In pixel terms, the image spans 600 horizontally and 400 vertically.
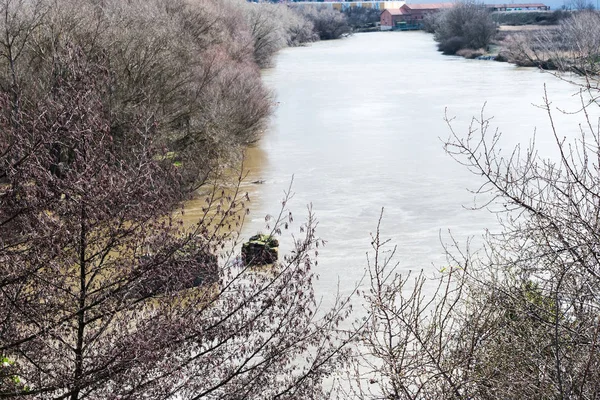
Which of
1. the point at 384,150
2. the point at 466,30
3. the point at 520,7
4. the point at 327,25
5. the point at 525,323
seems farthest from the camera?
the point at 520,7

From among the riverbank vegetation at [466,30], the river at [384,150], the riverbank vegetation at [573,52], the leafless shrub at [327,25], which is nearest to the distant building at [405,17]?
the leafless shrub at [327,25]

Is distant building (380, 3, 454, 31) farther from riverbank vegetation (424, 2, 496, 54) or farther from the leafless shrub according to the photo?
riverbank vegetation (424, 2, 496, 54)

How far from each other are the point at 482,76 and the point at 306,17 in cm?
4901

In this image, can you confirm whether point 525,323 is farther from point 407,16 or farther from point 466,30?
point 407,16

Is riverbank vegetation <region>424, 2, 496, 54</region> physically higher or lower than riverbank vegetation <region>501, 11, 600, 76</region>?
lower

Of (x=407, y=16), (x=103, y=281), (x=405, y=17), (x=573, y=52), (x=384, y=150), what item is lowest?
(x=405, y=17)

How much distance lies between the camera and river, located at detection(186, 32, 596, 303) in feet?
54.2

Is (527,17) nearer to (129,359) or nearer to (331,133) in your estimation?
(331,133)

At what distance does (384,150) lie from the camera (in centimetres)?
2511

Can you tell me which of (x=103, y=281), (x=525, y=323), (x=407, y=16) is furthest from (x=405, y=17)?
(x=103, y=281)

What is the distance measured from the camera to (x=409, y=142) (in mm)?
26125

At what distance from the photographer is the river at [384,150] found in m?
16.5

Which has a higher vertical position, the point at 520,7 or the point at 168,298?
the point at 168,298

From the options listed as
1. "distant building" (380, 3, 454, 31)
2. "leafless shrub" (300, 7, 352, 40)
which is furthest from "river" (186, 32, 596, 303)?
"distant building" (380, 3, 454, 31)
